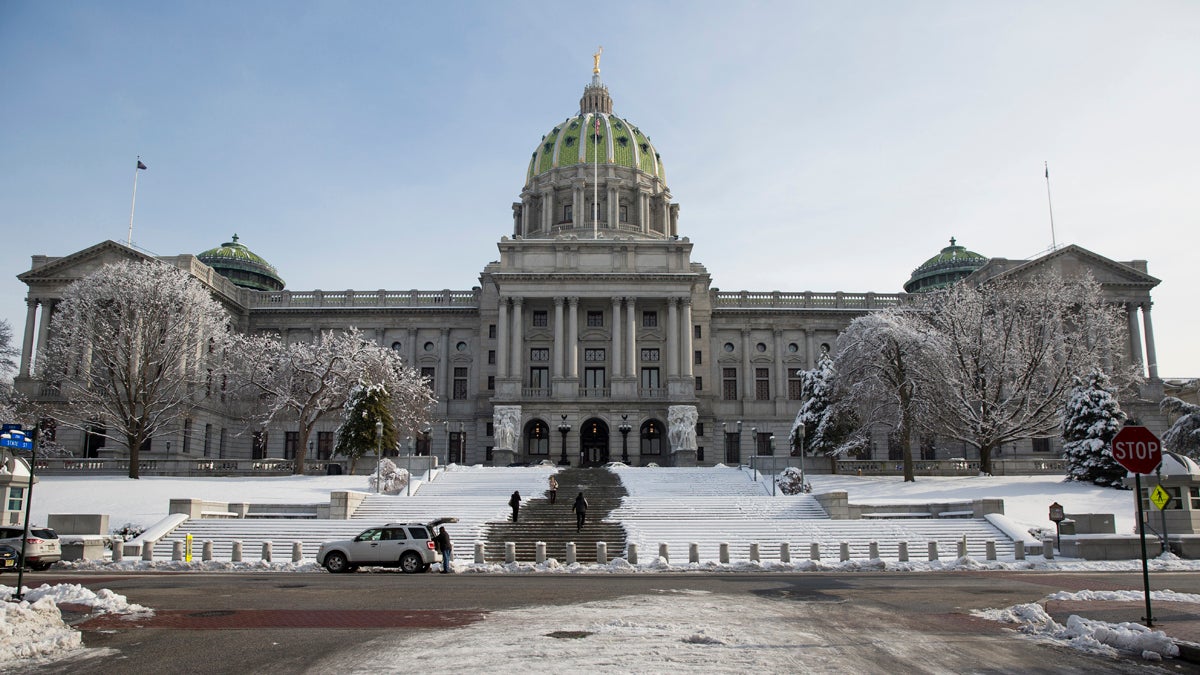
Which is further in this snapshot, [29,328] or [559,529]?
[29,328]

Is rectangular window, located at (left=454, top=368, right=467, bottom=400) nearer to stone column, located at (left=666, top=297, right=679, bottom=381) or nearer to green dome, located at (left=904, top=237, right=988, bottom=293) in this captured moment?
stone column, located at (left=666, top=297, right=679, bottom=381)

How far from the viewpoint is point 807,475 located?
174ft

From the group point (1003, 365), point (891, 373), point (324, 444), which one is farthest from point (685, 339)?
point (324, 444)

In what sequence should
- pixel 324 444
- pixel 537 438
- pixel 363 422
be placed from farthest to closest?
pixel 324 444 < pixel 537 438 < pixel 363 422

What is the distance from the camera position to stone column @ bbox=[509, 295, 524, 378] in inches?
2721

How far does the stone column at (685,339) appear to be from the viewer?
227ft

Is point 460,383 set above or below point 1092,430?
above

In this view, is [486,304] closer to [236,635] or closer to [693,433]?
[693,433]

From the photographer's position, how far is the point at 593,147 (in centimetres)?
9675

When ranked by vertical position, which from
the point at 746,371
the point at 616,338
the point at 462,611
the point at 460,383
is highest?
the point at 616,338

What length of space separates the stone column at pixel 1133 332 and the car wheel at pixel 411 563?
62.3 metres

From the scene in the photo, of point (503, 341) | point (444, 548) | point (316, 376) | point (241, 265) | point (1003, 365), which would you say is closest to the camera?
point (444, 548)

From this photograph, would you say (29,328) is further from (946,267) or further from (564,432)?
(946,267)

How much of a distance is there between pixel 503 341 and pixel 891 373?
2910 cm
